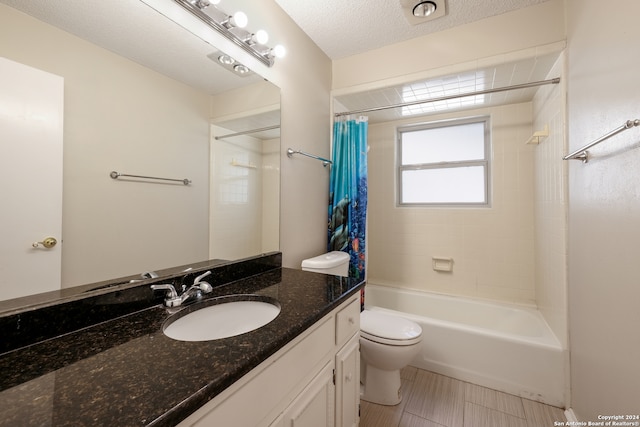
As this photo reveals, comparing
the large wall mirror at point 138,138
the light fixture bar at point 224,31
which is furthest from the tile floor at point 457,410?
the light fixture bar at point 224,31

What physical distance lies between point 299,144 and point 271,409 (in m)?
1.58

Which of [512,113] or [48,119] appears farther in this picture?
[512,113]

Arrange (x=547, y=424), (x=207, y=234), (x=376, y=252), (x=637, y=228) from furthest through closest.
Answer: (x=376, y=252) → (x=547, y=424) → (x=207, y=234) → (x=637, y=228)

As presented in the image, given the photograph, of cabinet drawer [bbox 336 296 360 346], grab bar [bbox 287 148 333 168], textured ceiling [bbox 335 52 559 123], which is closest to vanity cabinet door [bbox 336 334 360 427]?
cabinet drawer [bbox 336 296 360 346]

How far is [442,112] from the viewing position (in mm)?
2662

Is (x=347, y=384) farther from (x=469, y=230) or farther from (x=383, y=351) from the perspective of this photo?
Answer: (x=469, y=230)

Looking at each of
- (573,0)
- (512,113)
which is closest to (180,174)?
(573,0)

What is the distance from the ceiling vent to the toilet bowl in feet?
6.51

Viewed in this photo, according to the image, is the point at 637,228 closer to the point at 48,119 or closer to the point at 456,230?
the point at 456,230

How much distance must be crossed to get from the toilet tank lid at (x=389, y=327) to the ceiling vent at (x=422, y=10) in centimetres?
198

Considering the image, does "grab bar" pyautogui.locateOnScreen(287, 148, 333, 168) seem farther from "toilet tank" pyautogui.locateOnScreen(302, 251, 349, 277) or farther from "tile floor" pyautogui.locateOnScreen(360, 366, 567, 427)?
"tile floor" pyautogui.locateOnScreen(360, 366, 567, 427)

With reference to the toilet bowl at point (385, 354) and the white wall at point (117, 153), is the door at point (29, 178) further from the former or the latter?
the toilet bowl at point (385, 354)

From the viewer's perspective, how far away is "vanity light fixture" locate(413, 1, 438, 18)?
1643 millimetres

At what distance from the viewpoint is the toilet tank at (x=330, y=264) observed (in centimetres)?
179
